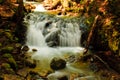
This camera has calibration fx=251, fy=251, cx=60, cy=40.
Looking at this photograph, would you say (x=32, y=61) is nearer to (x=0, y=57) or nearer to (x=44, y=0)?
(x=0, y=57)

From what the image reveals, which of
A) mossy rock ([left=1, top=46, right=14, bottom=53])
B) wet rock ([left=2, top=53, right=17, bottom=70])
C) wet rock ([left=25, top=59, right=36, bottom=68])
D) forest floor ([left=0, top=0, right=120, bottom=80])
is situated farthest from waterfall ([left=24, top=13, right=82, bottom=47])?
wet rock ([left=2, top=53, right=17, bottom=70])

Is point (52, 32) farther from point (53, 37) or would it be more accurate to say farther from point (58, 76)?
point (58, 76)

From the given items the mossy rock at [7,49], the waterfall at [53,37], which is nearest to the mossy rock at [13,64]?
the mossy rock at [7,49]

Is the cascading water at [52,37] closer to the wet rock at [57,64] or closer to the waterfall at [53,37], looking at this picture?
the waterfall at [53,37]

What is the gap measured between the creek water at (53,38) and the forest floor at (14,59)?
100cm

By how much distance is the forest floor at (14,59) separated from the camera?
424 inches

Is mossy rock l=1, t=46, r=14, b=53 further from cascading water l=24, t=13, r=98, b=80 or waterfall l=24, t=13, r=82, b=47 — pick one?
waterfall l=24, t=13, r=82, b=47

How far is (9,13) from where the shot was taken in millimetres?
14859

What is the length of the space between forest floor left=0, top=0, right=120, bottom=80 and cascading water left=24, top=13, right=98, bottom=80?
4.22ft

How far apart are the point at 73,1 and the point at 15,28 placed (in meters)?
8.88

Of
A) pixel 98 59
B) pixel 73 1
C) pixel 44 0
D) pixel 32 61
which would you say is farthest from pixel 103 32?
pixel 44 0

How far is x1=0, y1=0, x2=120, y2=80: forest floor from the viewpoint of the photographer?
10758mm

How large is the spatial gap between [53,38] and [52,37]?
0.09 metres

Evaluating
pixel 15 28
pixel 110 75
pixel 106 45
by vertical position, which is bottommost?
pixel 110 75
